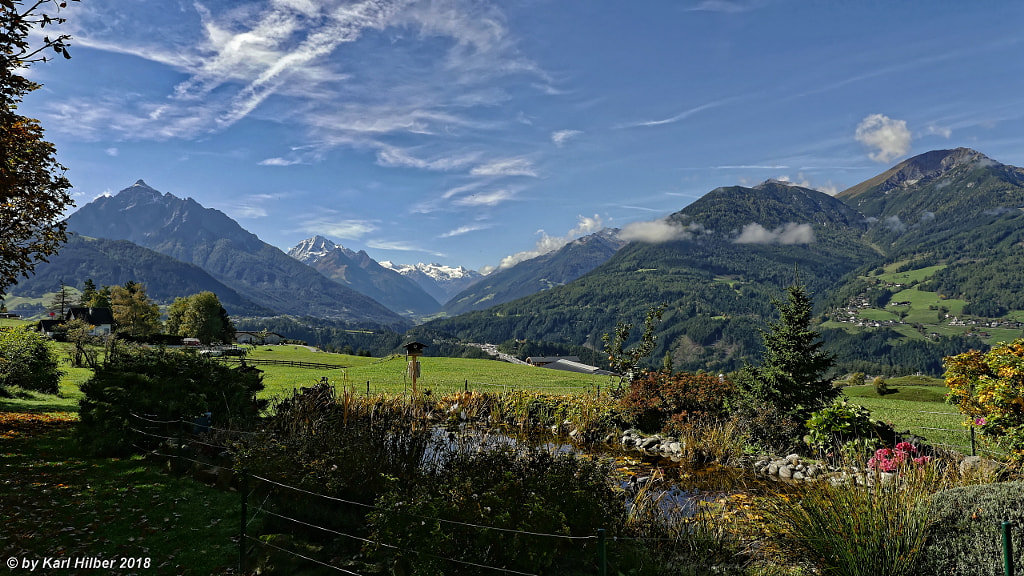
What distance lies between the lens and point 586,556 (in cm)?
585

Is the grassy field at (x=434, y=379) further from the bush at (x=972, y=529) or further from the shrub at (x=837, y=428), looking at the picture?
the bush at (x=972, y=529)

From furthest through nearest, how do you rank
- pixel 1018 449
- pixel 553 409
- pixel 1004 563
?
pixel 553 409 < pixel 1018 449 < pixel 1004 563

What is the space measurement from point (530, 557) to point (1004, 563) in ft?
13.9

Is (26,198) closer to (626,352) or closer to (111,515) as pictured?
(111,515)

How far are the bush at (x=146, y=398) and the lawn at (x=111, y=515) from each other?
0.55 meters

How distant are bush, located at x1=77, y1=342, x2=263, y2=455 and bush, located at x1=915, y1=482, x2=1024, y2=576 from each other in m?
12.0

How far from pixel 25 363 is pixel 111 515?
1532cm

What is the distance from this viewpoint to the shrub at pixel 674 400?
590 inches

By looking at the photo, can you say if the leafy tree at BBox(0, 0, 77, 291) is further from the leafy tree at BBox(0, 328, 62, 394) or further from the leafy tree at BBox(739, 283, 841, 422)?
the leafy tree at BBox(739, 283, 841, 422)

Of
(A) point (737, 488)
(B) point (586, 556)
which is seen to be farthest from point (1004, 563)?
(A) point (737, 488)

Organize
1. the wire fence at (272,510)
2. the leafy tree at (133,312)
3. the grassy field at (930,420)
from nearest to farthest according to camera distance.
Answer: the wire fence at (272,510) → the grassy field at (930,420) → the leafy tree at (133,312)

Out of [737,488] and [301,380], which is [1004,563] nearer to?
[737,488]

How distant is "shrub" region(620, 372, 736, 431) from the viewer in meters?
15.0

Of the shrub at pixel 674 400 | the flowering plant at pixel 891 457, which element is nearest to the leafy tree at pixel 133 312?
the shrub at pixel 674 400
